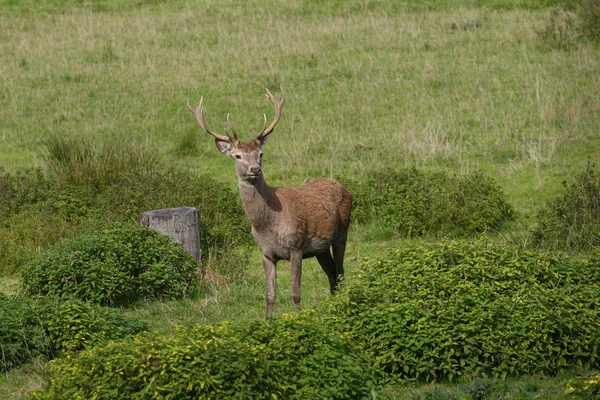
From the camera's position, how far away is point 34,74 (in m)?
21.9

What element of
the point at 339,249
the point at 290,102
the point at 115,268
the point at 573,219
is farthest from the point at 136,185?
the point at 290,102

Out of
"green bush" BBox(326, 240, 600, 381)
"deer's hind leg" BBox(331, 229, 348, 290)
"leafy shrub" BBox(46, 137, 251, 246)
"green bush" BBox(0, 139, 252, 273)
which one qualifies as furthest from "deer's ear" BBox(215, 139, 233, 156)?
"leafy shrub" BBox(46, 137, 251, 246)

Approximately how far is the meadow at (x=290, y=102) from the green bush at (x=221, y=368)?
180 cm

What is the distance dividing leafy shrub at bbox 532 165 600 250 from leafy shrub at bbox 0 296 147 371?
5.43 metres

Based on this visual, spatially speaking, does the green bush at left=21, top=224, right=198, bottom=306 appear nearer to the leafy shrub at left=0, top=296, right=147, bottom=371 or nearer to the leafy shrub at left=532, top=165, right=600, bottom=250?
the leafy shrub at left=0, top=296, right=147, bottom=371

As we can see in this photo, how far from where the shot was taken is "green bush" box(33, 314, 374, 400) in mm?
6891

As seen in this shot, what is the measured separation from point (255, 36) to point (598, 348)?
16303 mm

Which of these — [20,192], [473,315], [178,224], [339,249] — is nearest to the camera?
[473,315]

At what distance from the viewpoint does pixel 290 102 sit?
19.9 meters

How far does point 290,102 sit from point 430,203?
258 inches

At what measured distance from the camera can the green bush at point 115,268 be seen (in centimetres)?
1080

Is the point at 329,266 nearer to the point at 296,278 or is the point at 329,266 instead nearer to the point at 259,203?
the point at 296,278

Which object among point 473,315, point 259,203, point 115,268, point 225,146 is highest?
point 225,146

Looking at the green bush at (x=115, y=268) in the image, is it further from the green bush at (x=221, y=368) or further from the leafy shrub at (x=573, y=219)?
the leafy shrub at (x=573, y=219)
